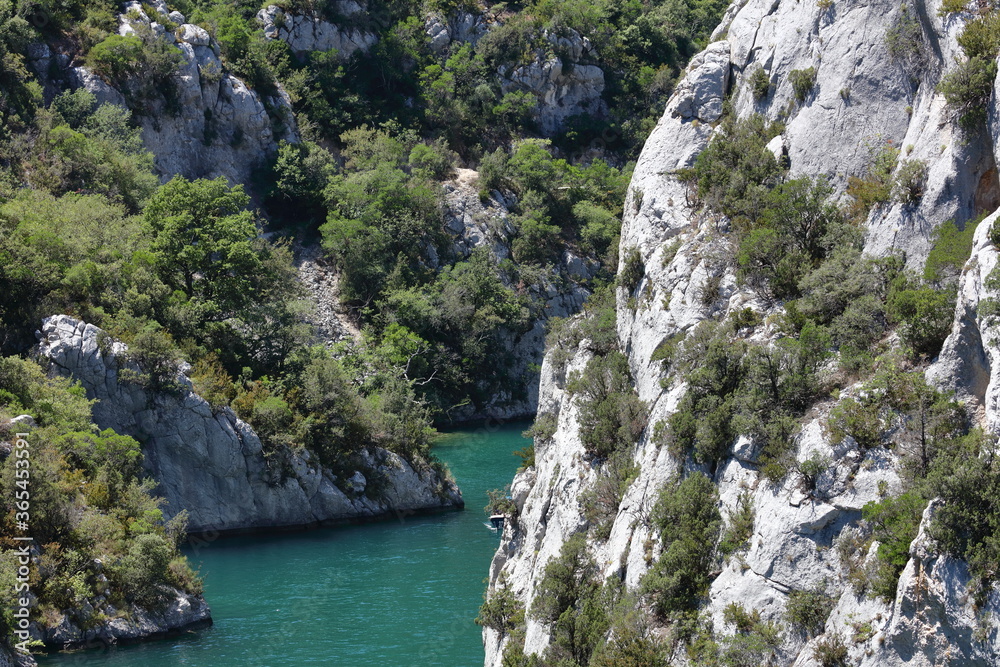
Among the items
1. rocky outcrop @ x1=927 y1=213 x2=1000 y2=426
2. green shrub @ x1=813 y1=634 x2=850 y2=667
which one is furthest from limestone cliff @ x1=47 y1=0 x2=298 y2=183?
green shrub @ x1=813 y1=634 x2=850 y2=667

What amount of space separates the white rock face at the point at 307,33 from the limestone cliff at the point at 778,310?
195 ft

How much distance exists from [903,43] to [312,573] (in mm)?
30608

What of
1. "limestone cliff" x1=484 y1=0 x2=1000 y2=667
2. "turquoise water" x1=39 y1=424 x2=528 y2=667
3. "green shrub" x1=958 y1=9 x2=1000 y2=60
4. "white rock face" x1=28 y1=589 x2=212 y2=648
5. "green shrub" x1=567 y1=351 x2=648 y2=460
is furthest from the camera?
"turquoise water" x1=39 y1=424 x2=528 y2=667

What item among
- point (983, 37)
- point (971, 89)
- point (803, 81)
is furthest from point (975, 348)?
point (803, 81)

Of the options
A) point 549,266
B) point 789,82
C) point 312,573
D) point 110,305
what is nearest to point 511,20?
point 549,266

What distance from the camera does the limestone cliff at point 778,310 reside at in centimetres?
1455

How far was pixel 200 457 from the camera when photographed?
144 ft

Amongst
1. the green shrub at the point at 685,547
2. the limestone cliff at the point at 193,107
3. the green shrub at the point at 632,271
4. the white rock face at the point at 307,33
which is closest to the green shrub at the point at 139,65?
the limestone cliff at the point at 193,107

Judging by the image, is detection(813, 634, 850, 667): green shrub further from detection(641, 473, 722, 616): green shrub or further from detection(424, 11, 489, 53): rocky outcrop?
detection(424, 11, 489, 53): rocky outcrop

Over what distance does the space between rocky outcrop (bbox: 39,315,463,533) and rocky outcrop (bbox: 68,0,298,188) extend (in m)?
30.3

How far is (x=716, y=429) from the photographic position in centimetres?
1942

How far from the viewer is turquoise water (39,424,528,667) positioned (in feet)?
104

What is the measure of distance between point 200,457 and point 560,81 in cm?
6089

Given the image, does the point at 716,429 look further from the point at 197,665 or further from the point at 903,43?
the point at 197,665
